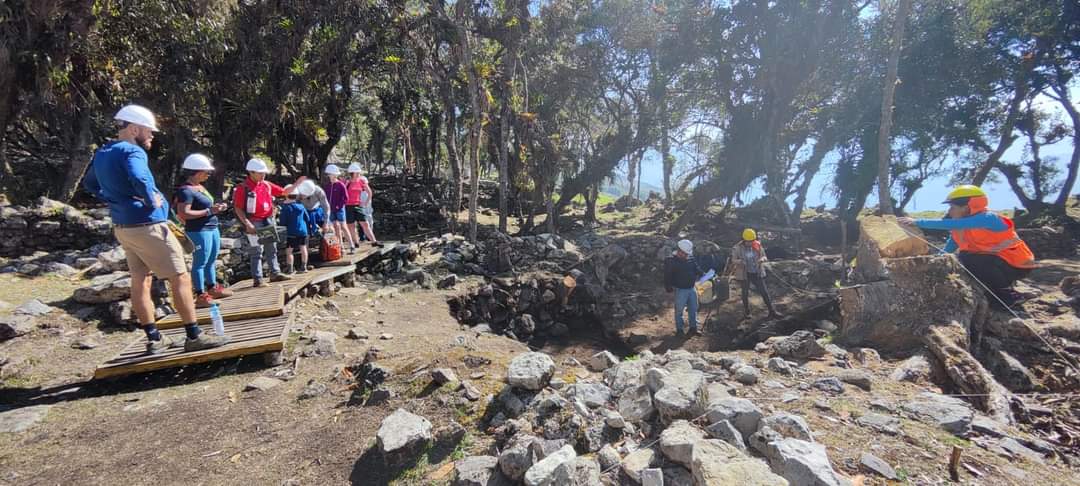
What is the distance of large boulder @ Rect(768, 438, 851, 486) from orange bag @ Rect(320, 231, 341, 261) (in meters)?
7.60

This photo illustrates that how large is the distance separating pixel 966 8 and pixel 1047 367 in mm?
16817

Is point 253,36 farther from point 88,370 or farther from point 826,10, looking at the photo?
point 826,10

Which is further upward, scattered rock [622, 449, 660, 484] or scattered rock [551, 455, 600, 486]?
scattered rock [551, 455, 600, 486]

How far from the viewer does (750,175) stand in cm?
1684

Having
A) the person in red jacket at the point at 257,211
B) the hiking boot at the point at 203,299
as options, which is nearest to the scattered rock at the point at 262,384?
the hiking boot at the point at 203,299

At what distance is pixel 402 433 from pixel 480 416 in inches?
23.5

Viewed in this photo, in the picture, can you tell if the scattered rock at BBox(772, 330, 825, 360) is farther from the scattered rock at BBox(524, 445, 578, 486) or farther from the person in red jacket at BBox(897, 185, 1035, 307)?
the scattered rock at BBox(524, 445, 578, 486)

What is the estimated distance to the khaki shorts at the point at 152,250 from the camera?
3.34 m

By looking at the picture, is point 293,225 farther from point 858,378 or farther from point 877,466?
point 858,378

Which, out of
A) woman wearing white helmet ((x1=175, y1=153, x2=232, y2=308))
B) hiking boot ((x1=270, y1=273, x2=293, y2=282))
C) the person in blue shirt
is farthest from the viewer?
the person in blue shirt

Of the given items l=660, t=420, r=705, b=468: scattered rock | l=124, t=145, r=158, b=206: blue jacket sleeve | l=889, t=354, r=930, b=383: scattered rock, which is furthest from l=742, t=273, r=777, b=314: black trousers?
l=124, t=145, r=158, b=206: blue jacket sleeve

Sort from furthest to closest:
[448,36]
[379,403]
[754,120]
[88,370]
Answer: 1. [754,120]
2. [448,36]
3. [88,370]
4. [379,403]

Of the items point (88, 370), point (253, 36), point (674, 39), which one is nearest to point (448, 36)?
point (253, 36)

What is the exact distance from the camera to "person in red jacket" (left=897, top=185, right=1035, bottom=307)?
16.1 ft
